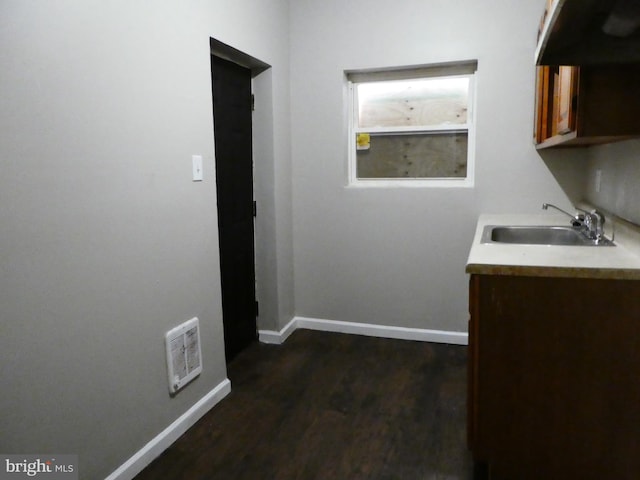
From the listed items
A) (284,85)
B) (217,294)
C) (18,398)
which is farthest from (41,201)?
(284,85)

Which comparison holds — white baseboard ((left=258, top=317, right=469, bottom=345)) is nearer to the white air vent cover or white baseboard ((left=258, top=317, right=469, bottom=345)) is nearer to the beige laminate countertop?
the white air vent cover

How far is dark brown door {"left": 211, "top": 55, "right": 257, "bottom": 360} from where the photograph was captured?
2.69 m

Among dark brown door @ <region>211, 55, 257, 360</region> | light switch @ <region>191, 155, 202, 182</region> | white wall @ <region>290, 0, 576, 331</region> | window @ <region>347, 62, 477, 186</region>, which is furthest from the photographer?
window @ <region>347, 62, 477, 186</region>

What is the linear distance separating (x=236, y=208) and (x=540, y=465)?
2.13 m

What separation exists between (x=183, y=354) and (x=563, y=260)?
67.1 inches

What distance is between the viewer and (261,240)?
3.21 metres

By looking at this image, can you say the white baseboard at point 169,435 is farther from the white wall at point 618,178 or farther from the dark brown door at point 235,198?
the white wall at point 618,178

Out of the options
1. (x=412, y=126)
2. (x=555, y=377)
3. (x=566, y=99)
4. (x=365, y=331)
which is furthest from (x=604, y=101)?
(x=365, y=331)

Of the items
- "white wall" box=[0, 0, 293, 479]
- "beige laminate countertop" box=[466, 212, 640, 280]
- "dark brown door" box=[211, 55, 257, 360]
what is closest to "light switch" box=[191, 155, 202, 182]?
"white wall" box=[0, 0, 293, 479]

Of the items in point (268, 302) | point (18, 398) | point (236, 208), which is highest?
point (236, 208)

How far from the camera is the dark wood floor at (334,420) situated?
6.20ft

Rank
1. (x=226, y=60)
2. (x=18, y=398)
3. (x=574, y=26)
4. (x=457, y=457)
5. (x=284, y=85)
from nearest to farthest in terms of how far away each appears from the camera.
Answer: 1. (x=574, y=26)
2. (x=18, y=398)
3. (x=457, y=457)
4. (x=226, y=60)
5. (x=284, y=85)

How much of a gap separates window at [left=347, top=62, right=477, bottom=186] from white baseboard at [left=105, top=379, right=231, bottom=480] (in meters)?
1.80

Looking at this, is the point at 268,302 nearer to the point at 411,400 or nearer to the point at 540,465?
the point at 411,400
